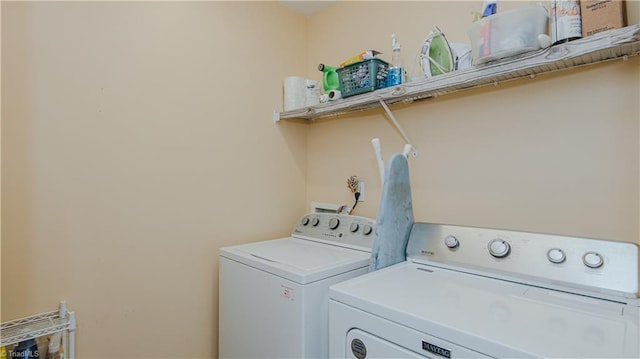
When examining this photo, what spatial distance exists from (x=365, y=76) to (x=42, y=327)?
173 centimetres

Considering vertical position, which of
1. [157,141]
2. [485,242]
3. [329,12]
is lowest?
[485,242]

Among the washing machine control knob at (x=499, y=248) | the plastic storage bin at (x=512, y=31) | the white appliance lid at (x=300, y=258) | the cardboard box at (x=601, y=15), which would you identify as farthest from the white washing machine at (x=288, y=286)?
the cardboard box at (x=601, y=15)

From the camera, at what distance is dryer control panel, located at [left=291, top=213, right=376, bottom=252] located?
5.50ft

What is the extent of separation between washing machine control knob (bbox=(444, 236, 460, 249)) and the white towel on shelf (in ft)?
0.59

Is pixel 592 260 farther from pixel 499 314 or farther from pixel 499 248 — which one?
pixel 499 314

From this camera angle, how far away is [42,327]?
1262 millimetres

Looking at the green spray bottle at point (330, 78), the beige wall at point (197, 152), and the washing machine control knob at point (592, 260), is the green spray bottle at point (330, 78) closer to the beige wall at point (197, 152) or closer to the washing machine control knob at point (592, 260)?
the beige wall at point (197, 152)

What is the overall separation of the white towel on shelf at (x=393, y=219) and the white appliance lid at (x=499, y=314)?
128 millimetres

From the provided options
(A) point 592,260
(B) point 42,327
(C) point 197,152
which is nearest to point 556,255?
(A) point 592,260

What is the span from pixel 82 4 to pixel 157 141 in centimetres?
64

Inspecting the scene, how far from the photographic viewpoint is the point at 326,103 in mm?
1852

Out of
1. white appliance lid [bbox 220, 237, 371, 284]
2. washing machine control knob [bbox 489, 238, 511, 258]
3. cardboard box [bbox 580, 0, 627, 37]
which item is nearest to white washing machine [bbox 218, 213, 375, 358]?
white appliance lid [bbox 220, 237, 371, 284]

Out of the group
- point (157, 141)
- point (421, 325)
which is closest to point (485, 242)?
point (421, 325)

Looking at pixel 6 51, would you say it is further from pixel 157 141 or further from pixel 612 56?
pixel 612 56
